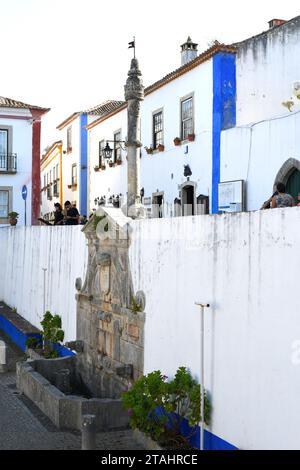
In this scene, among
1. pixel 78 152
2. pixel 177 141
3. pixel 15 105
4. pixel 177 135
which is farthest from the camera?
pixel 78 152

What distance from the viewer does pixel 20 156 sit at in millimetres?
25469

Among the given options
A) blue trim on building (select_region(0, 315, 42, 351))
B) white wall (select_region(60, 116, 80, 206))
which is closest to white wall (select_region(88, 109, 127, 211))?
white wall (select_region(60, 116, 80, 206))

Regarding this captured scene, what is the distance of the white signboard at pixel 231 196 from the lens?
626 inches

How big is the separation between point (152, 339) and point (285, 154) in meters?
7.17

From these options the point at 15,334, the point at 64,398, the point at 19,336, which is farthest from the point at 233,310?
the point at 15,334

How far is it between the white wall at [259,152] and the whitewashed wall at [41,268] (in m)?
4.87

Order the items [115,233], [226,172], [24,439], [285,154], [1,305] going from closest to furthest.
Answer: [24,439], [115,233], [285,154], [226,172], [1,305]

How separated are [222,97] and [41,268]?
6.34 metres

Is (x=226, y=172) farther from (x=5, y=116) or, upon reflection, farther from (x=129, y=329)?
(x=5, y=116)

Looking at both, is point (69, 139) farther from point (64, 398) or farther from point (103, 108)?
point (64, 398)

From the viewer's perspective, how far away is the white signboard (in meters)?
15.9

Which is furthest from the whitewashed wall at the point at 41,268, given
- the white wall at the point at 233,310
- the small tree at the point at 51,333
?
the white wall at the point at 233,310
